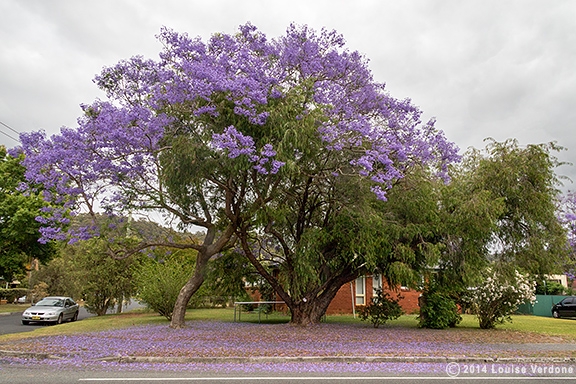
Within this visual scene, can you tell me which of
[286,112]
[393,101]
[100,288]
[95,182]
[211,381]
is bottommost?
[211,381]

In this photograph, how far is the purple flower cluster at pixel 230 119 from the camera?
12.1 m

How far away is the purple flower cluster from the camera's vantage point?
39.7 feet

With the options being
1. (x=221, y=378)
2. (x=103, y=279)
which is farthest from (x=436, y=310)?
(x=103, y=279)

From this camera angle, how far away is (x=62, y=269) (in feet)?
140

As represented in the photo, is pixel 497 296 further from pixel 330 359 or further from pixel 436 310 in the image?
pixel 330 359

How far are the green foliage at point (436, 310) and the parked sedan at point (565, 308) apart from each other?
1628cm

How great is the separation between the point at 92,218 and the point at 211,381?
8.70 meters

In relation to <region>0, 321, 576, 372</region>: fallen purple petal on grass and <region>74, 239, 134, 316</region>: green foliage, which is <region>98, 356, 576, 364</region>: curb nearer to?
<region>0, 321, 576, 372</region>: fallen purple petal on grass

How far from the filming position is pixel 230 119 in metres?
12.3

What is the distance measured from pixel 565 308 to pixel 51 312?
1222 inches

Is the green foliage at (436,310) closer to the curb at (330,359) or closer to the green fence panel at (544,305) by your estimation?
the curb at (330,359)

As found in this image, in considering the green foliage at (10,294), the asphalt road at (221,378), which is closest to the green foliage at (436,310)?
the asphalt road at (221,378)

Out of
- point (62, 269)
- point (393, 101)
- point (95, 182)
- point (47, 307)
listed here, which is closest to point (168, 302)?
point (47, 307)

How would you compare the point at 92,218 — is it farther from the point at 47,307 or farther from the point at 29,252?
the point at 29,252
